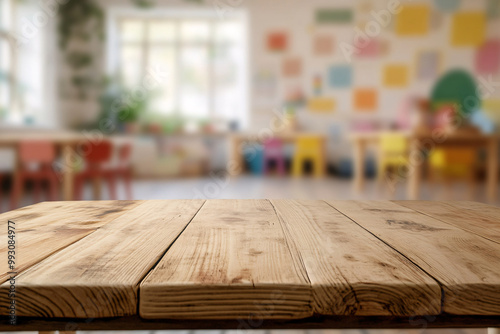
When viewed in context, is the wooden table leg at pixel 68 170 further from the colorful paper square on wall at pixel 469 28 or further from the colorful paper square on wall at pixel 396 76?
the colorful paper square on wall at pixel 469 28

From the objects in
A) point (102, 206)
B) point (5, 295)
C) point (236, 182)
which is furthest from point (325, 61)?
point (5, 295)

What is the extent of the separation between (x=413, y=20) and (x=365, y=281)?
766 centimetres

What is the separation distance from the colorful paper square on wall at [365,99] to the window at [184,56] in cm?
203

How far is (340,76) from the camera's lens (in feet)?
24.0

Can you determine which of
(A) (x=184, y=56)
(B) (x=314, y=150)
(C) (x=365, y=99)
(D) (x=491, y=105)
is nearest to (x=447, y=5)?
(D) (x=491, y=105)

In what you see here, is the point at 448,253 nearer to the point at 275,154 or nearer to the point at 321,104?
the point at 275,154

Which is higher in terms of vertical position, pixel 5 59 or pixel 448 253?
pixel 5 59

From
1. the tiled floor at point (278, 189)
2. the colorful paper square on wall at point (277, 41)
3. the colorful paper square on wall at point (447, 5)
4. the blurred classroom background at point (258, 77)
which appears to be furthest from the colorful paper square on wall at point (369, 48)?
the tiled floor at point (278, 189)

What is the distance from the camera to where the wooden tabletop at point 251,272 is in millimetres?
429

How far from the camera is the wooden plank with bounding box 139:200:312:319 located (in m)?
0.43

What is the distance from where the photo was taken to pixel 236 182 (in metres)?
5.97

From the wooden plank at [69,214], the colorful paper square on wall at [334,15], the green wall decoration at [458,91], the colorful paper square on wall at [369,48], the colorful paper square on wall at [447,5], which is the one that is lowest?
the wooden plank at [69,214]

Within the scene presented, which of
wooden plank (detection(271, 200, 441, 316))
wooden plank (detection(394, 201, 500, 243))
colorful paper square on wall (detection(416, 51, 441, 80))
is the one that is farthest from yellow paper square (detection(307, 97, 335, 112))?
wooden plank (detection(271, 200, 441, 316))

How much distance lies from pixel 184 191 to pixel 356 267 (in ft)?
15.3
